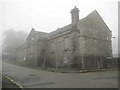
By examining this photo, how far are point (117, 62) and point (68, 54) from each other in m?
11.6

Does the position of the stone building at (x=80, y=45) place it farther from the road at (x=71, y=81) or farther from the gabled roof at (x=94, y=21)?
the road at (x=71, y=81)

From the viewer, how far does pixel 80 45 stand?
28.4 meters

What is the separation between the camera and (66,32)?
3108cm

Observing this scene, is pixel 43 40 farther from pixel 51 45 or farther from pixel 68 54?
pixel 68 54

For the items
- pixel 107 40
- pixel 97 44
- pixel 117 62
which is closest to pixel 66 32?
pixel 97 44

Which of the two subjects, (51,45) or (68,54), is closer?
(68,54)

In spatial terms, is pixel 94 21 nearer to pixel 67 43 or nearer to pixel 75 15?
pixel 75 15

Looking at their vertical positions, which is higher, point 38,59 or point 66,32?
point 66,32

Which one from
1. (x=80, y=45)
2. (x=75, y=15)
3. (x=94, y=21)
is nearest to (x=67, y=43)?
(x=80, y=45)

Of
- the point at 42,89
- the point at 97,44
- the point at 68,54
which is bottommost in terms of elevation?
the point at 42,89

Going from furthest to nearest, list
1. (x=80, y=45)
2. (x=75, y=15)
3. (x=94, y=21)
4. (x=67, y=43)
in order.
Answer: (x=94, y=21) < (x=67, y=43) < (x=75, y=15) < (x=80, y=45)

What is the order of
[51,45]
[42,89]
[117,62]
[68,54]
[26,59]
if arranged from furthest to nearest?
1. [26,59]
2. [51,45]
3. [117,62]
4. [68,54]
5. [42,89]

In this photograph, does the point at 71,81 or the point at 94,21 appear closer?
the point at 71,81

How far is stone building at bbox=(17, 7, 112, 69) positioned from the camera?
28656 millimetres
